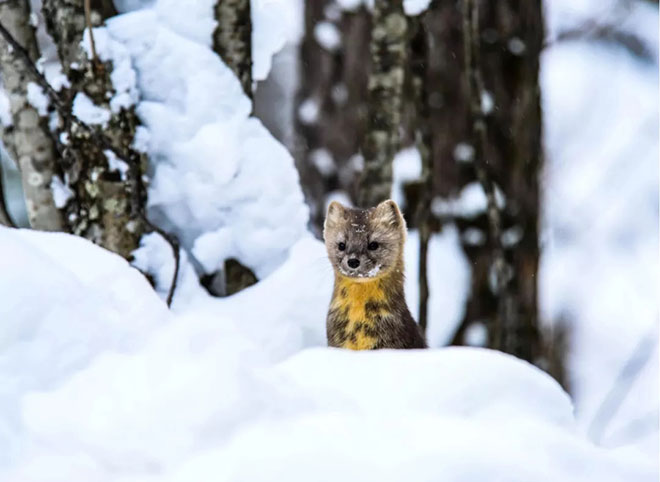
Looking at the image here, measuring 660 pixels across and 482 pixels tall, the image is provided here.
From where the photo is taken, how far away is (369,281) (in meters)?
4.67

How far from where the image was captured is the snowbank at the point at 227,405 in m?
2.21

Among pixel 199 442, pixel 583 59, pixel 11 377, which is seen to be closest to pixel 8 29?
pixel 11 377

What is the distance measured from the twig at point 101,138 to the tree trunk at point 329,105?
10.3 ft

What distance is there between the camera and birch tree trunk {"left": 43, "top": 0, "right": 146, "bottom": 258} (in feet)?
13.6

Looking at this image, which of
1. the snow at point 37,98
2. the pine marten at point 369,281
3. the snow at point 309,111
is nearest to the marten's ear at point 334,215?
the pine marten at point 369,281

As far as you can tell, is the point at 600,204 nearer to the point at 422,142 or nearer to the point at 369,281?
the point at 422,142

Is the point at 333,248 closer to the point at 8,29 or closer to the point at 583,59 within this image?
the point at 8,29

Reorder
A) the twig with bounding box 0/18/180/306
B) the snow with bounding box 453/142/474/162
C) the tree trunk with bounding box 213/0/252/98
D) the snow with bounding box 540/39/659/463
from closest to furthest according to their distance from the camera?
the twig with bounding box 0/18/180/306 < the tree trunk with bounding box 213/0/252/98 < the snow with bounding box 453/142/474/162 < the snow with bounding box 540/39/659/463

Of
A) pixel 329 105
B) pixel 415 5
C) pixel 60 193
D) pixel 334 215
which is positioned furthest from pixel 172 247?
pixel 329 105

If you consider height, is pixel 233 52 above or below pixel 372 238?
above

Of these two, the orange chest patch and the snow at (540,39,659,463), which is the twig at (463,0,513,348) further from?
the snow at (540,39,659,463)

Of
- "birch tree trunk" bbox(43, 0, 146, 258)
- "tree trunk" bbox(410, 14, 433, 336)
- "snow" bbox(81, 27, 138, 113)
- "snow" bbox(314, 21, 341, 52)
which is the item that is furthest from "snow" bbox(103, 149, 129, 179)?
"snow" bbox(314, 21, 341, 52)

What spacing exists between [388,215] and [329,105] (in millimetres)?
2937

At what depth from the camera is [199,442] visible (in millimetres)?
2264
